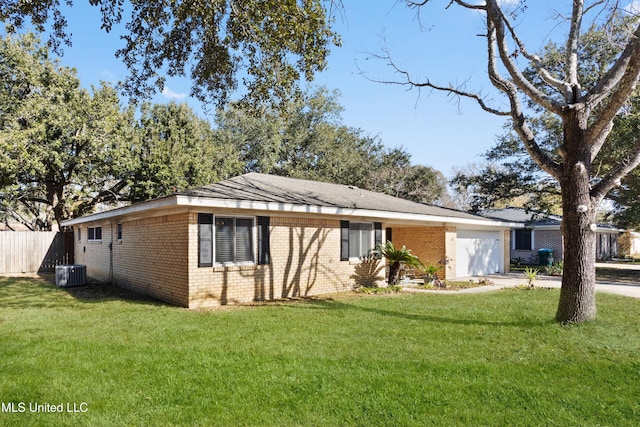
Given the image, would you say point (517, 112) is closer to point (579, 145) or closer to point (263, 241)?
point (579, 145)

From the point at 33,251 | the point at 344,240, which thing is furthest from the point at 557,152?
the point at 33,251

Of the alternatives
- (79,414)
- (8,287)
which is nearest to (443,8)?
(79,414)

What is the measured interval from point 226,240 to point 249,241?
25.8 inches

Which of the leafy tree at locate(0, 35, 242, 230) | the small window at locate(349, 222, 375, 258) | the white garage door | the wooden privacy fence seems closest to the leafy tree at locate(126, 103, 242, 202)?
the leafy tree at locate(0, 35, 242, 230)

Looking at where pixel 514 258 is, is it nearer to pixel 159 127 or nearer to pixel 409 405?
pixel 159 127

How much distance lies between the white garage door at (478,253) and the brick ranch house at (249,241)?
1399mm

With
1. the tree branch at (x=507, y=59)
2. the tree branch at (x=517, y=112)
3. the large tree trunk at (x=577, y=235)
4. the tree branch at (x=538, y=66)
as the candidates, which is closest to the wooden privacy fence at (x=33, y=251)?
the tree branch at (x=517, y=112)

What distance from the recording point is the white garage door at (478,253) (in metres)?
18.0

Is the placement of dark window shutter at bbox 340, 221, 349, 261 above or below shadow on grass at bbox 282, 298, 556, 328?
above

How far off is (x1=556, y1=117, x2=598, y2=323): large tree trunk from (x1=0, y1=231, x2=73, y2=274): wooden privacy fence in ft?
69.5

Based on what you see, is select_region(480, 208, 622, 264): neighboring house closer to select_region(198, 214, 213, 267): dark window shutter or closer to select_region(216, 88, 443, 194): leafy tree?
select_region(216, 88, 443, 194): leafy tree

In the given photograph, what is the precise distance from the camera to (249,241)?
1062cm

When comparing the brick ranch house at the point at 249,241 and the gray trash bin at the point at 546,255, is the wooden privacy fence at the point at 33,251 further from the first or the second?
the gray trash bin at the point at 546,255

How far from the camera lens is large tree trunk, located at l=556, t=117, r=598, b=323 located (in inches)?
302
